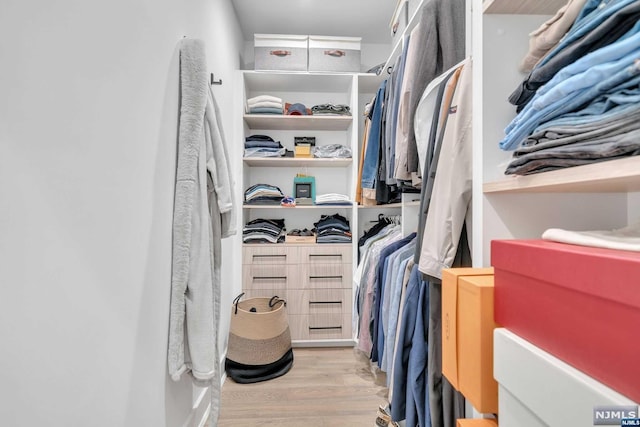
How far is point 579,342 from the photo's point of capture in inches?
18.0

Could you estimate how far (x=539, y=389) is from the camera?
1.66 ft

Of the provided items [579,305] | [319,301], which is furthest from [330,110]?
Result: [579,305]

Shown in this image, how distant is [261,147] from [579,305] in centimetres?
256

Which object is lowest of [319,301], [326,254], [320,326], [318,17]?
[320,326]

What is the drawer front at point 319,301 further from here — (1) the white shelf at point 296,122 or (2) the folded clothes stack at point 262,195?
(1) the white shelf at point 296,122

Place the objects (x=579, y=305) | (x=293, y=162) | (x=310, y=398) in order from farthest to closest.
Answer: (x=293, y=162) → (x=310, y=398) → (x=579, y=305)

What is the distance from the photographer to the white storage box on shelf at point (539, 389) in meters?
0.42

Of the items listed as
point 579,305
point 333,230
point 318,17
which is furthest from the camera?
point 333,230

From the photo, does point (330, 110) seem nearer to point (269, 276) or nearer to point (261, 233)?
point (261, 233)

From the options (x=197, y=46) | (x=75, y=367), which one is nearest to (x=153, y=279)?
(x=75, y=367)

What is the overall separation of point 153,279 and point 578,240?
1177mm

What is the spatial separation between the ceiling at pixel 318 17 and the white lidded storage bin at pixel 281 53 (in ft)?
0.50

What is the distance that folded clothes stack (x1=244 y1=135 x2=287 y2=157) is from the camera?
9.02 feet

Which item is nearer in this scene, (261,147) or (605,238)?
(605,238)
